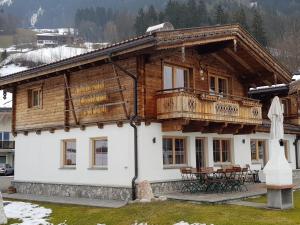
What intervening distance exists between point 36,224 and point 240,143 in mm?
10815

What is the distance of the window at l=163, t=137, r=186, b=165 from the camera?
17.3 meters

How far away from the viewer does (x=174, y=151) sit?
→ 17.6 m

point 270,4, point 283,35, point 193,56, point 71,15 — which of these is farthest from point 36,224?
point 71,15

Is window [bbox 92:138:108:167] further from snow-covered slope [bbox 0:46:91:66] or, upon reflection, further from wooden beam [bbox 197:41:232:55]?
snow-covered slope [bbox 0:46:91:66]

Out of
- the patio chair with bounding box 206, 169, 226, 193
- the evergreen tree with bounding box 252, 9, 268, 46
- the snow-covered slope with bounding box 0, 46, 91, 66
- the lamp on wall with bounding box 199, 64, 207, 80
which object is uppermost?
the snow-covered slope with bounding box 0, 46, 91, 66

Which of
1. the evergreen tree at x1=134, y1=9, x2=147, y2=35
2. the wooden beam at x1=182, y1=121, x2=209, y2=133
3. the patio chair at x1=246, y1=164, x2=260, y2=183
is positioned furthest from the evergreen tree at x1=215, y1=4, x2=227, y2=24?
the wooden beam at x1=182, y1=121, x2=209, y2=133

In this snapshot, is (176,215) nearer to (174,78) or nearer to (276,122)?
(276,122)

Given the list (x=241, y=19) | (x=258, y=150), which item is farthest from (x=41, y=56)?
(x=258, y=150)

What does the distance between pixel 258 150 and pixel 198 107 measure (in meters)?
7.88

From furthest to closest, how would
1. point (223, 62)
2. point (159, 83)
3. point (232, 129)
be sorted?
point (223, 62) < point (232, 129) < point (159, 83)

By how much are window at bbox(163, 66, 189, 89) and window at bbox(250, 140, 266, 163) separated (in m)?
6.09

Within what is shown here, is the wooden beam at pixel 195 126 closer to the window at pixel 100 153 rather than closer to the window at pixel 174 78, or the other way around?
the window at pixel 174 78

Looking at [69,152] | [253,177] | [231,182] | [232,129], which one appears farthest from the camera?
[253,177]

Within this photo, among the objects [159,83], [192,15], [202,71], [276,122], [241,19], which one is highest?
[192,15]
